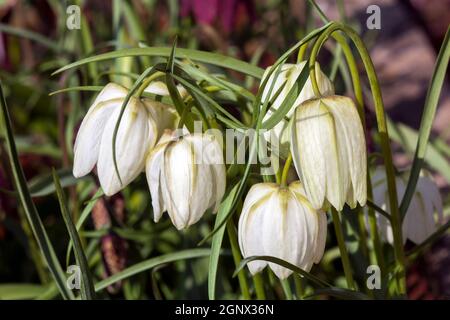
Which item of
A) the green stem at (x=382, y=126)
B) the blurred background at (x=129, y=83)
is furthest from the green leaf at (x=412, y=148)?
the green stem at (x=382, y=126)

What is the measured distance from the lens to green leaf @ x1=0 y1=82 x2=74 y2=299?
0.88m

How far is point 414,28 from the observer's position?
192 centimetres

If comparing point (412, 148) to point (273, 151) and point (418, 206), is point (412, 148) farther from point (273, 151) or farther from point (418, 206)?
point (273, 151)

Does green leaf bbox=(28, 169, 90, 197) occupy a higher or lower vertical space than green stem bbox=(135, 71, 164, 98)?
lower

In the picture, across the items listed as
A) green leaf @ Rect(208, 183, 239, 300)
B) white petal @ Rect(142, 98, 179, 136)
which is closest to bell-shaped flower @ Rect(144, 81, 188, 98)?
white petal @ Rect(142, 98, 179, 136)

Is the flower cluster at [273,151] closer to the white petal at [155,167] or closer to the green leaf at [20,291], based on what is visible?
the white petal at [155,167]

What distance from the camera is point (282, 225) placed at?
0.79m

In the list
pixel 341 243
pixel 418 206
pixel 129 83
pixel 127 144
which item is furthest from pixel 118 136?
pixel 129 83

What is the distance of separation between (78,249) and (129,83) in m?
0.52

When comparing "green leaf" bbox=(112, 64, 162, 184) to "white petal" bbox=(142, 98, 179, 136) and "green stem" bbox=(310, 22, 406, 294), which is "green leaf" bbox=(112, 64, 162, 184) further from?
"green stem" bbox=(310, 22, 406, 294)

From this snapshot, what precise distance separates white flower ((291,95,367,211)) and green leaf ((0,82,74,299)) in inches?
12.1
